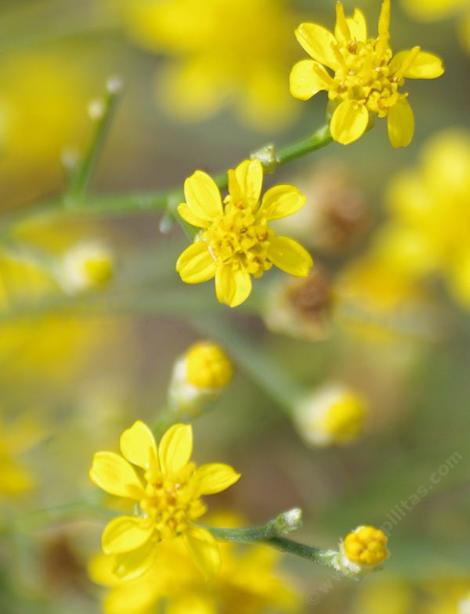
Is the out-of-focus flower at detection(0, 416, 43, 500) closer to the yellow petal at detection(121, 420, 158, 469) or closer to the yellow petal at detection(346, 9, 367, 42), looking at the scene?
the yellow petal at detection(121, 420, 158, 469)

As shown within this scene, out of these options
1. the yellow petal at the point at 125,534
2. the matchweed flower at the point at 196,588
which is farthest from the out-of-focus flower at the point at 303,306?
the yellow petal at the point at 125,534

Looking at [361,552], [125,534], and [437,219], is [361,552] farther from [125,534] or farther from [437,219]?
[437,219]

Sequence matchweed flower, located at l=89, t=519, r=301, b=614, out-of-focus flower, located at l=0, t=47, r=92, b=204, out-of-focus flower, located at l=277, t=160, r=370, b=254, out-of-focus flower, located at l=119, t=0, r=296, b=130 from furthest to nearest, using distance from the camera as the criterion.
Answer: out-of-focus flower, located at l=0, t=47, r=92, b=204 < out-of-focus flower, located at l=119, t=0, r=296, b=130 < out-of-focus flower, located at l=277, t=160, r=370, b=254 < matchweed flower, located at l=89, t=519, r=301, b=614

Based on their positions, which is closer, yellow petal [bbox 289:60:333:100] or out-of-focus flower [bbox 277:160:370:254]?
→ yellow petal [bbox 289:60:333:100]

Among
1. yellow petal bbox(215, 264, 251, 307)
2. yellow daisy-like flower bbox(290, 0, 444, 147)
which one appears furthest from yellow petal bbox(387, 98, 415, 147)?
yellow petal bbox(215, 264, 251, 307)

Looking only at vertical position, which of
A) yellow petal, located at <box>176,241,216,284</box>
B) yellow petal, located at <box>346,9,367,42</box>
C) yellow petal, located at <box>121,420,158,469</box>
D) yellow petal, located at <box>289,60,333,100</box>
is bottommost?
yellow petal, located at <box>121,420,158,469</box>

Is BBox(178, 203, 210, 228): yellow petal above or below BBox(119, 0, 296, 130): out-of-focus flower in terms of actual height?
below

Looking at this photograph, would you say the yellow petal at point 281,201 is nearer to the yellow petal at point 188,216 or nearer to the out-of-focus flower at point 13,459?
the yellow petal at point 188,216
